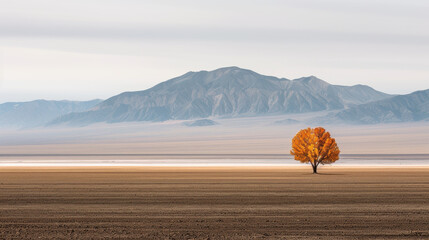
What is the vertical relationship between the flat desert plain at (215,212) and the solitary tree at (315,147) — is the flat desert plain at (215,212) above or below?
below

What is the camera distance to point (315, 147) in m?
80.3

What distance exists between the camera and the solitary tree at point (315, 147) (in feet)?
262

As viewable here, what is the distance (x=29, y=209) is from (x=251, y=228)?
40.7 feet

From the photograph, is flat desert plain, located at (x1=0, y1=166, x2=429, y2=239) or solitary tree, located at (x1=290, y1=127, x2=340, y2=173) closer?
flat desert plain, located at (x1=0, y1=166, x2=429, y2=239)

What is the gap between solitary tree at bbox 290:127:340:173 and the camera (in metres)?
79.8

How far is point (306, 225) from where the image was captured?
28.3 meters

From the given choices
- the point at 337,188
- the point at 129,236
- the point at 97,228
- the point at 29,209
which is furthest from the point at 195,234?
the point at 337,188

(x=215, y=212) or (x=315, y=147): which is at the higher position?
(x=315, y=147)

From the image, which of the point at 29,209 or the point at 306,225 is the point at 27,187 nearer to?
the point at 29,209

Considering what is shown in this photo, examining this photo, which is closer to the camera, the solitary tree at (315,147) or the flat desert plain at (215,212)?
the flat desert plain at (215,212)

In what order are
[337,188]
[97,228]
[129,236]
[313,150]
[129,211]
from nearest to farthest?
[129,236] → [97,228] → [129,211] → [337,188] → [313,150]

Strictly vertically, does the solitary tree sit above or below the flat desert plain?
above

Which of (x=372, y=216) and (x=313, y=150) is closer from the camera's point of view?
(x=372, y=216)

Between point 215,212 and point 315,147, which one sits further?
point 315,147
